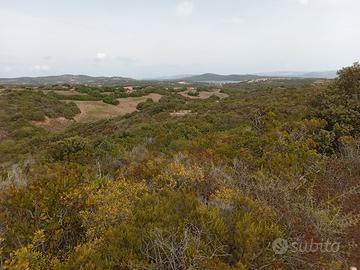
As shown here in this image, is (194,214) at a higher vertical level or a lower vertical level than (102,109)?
higher

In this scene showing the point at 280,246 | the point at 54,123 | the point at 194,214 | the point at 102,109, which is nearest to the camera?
the point at 280,246

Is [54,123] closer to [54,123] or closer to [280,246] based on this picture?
[54,123]

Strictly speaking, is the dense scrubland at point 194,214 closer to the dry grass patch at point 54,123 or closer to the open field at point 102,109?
the dry grass patch at point 54,123

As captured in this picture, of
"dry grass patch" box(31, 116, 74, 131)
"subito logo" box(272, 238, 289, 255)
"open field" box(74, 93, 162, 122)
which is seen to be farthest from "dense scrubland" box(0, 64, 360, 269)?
"open field" box(74, 93, 162, 122)

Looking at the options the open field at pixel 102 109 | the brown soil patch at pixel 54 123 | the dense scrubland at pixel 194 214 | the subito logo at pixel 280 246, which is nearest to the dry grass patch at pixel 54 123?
the brown soil patch at pixel 54 123

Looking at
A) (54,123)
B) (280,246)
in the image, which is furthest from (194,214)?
(54,123)

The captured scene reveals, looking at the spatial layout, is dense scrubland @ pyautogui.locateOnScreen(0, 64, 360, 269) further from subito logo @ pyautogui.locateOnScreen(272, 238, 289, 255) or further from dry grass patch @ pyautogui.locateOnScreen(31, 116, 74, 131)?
dry grass patch @ pyautogui.locateOnScreen(31, 116, 74, 131)

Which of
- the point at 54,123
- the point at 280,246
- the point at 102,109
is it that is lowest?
the point at 54,123

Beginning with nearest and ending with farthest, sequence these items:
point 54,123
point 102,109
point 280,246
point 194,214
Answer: point 280,246 < point 194,214 < point 54,123 < point 102,109
